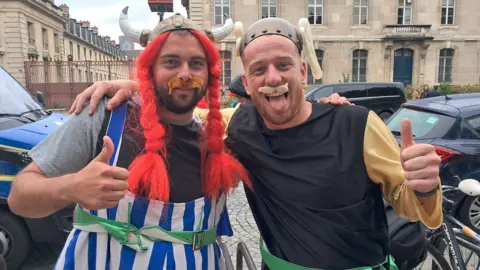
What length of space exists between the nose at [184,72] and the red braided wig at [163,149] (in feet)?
0.47

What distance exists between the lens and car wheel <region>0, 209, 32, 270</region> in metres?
3.62

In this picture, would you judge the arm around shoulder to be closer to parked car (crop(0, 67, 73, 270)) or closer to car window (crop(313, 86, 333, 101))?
parked car (crop(0, 67, 73, 270))

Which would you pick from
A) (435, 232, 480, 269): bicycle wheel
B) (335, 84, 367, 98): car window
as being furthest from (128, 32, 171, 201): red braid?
(335, 84, 367, 98): car window

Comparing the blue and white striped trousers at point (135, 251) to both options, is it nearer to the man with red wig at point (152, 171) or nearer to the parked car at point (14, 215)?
the man with red wig at point (152, 171)

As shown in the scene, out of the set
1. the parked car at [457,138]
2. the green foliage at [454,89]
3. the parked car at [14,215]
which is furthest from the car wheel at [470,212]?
the green foliage at [454,89]

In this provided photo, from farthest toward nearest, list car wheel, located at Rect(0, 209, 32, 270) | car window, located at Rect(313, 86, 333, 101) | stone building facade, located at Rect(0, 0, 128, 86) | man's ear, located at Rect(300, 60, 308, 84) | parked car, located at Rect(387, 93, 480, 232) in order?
stone building facade, located at Rect(0, 0, 128, 86) → car window, located at Rect(313, 86, 333, 101) → parked car, located at Rect(387, 93, 480, 232) → car wheel, located at Rect(0, 209, 32, 270) → man's ear, located at Rect(300, 60, 308, 84)

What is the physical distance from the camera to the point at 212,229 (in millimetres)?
1746

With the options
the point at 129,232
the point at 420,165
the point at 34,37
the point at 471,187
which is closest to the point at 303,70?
the point at 420,165

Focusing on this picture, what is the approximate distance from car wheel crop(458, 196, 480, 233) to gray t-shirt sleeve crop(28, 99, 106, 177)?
478 cm

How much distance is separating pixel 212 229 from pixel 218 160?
0.32m

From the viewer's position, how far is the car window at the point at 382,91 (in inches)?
581

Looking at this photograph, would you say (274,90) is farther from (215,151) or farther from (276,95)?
(215,151)

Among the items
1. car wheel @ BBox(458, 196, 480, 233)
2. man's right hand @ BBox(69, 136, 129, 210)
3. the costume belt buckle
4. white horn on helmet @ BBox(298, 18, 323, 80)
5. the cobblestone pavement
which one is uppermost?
white horn on helmet @ BBox(298, 18, 323, 80)

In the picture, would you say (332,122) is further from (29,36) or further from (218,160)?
(29,36)
